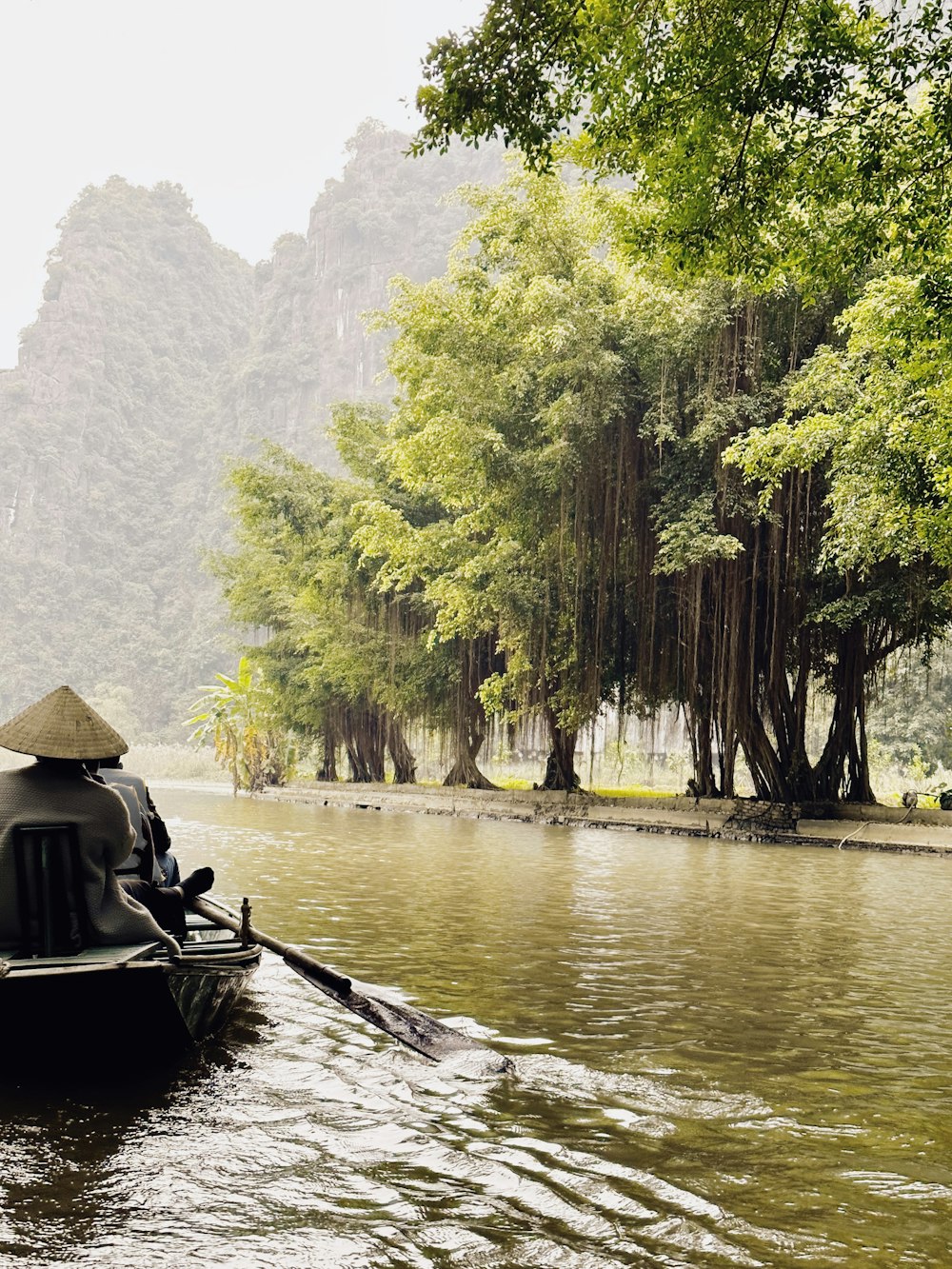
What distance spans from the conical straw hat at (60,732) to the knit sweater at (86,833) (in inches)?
4.9

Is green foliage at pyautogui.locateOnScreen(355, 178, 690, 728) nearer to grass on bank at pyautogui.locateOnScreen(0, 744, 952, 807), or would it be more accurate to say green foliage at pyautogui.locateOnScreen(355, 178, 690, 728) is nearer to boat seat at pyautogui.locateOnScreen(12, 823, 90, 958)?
grass on bank at pyautogui.locateOnScreen(0, 744, 952, 807)

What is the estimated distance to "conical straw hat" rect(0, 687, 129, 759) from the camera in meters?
5.78

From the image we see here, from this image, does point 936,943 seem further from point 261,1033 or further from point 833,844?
point 833,844

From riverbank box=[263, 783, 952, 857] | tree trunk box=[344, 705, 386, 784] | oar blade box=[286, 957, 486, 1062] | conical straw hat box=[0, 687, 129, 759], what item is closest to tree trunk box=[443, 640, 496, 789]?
riverbank box=[263, 783, 952, 857]

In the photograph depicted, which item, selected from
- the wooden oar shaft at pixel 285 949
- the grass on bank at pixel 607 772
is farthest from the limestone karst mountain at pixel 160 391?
the wooden oar shaft at pixel 285 949

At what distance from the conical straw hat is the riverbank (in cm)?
1844

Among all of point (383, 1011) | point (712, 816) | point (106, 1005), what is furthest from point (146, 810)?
point (712, 816)

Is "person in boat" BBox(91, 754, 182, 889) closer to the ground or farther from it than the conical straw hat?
closer to the ground

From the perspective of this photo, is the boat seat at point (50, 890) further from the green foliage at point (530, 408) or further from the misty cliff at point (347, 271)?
the misty cliff at point (347, 271)

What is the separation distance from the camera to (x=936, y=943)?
11078mm

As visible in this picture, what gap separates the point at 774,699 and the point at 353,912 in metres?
13.7

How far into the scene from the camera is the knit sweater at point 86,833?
570cm

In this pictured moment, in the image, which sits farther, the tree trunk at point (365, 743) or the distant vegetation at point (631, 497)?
the tree trunk at point (365, 743)

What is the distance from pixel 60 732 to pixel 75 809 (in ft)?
1.18
